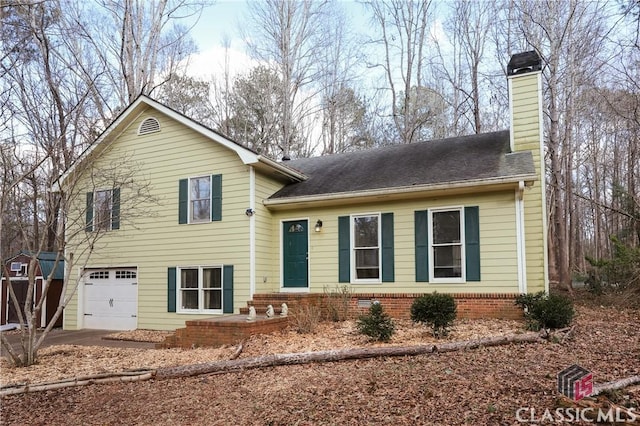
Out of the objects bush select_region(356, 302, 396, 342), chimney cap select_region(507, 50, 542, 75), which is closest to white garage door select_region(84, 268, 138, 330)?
bush select_region(356, 302, 396, 342)

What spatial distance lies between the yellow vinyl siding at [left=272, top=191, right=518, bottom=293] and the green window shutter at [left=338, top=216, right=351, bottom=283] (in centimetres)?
12

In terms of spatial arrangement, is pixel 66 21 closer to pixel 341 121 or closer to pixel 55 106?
pixel 55 106

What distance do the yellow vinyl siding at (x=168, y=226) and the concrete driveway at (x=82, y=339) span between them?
872 millimetres

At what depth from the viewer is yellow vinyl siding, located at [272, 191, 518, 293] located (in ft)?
31.5

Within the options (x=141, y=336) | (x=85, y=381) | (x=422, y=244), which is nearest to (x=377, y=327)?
(x=422, y=244)

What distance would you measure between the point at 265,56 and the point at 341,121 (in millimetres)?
5339

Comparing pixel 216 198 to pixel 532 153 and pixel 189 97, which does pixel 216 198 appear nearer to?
pixel 532 153

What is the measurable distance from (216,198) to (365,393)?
8046mm

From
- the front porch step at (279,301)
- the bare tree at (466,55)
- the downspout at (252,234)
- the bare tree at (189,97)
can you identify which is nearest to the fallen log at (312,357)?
the front porch step at (279,301)

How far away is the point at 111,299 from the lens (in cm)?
1314

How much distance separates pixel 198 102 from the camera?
2427cm

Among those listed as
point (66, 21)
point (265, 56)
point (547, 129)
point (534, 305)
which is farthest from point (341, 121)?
point (534, 305)

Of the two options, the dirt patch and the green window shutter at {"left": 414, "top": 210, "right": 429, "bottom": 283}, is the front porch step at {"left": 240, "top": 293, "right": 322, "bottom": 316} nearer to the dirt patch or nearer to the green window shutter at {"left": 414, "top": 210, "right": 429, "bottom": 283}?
the dirt patch

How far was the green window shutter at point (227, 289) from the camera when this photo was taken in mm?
11383
